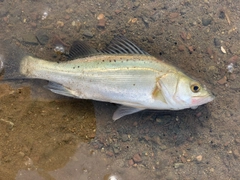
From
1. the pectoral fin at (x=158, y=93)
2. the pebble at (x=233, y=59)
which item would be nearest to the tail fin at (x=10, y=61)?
the pectoral fin at (x=158, y=93)

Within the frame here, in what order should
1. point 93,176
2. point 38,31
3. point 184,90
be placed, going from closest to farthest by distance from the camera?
point 184,90 → point 93,176 → point 38,31

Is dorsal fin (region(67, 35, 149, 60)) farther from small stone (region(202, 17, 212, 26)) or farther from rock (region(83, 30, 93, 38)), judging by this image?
small stone (region(202, 17, 212, 26))

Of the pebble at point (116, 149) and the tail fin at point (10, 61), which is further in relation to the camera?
the pebble at point (116, 149)

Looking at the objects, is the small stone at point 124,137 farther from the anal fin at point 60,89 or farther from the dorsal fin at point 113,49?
the dorsal fin at point 113,49

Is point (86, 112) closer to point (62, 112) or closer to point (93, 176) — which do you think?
point (62, 112)

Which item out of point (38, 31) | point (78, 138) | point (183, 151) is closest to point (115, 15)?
point (38, 31)

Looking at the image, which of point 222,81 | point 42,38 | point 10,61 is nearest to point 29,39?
point 42,38

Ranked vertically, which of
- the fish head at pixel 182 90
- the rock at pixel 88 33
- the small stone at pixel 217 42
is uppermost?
the small stone at pixel 217 42
